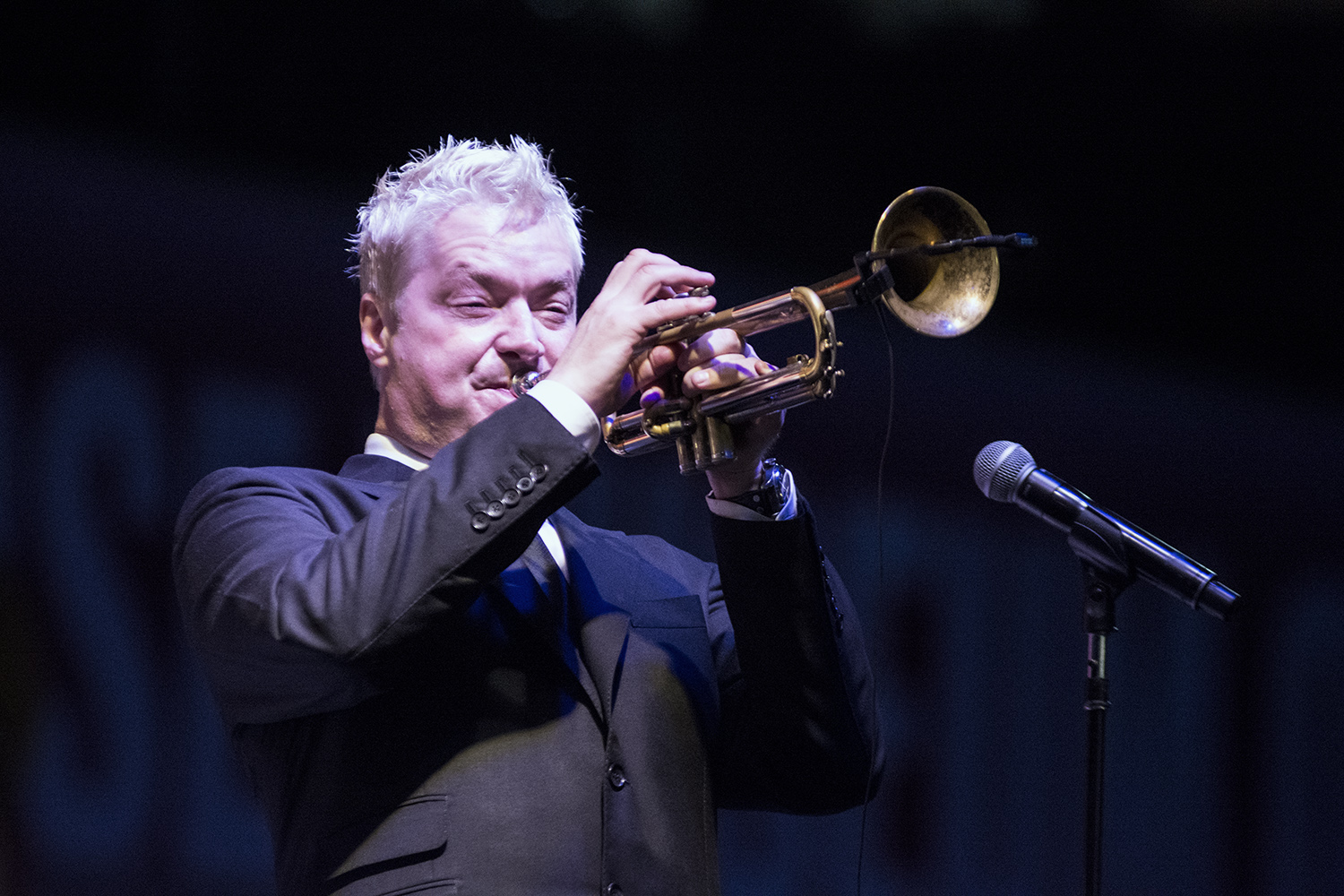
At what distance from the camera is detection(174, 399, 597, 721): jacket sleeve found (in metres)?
1.59

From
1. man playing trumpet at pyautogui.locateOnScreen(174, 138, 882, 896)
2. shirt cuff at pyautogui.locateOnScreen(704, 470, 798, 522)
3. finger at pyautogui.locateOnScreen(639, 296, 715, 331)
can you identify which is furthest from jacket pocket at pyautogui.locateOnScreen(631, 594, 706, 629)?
finger at pyautogui.locateOnScreen(639, 296, 715, 331)

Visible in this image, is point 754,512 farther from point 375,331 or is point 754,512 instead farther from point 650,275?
point 375,331

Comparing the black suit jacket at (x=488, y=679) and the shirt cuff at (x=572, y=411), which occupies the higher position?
the shirt cuff at (x=572, y=411)

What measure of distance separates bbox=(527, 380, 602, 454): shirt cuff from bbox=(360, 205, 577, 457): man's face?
1.25 feet

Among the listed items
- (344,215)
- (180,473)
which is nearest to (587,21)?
(344,215)

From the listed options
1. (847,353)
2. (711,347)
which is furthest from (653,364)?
(847,353)

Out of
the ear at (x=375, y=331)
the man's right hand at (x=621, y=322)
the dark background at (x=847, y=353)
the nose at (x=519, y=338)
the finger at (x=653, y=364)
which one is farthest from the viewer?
the dark background at (x=847, y=353)

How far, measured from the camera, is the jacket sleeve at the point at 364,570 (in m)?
1.59

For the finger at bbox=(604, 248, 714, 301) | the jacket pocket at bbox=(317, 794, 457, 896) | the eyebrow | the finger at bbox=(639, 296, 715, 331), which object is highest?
the eyebrow

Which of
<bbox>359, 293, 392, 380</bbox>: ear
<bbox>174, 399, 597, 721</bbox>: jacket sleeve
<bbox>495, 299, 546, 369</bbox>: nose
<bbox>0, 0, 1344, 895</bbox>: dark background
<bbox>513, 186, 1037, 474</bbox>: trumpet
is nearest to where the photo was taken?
<bbox>174, 399, 597, 721</bbox>: jacket sleeve

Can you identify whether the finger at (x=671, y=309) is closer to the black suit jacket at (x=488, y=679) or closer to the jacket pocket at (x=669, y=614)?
the black suit jacket at (x=488, y=679)

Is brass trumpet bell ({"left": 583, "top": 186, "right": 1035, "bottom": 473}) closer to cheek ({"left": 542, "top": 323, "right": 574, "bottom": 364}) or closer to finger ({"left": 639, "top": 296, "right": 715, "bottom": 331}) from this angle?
finger ({"left": 639, "top": 296, "right": 715, "bottom": 331})

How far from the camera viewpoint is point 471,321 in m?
2.12

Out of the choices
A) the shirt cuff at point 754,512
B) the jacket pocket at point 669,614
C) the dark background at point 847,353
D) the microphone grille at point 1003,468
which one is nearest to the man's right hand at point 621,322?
the shirt cuff at point 754,512
